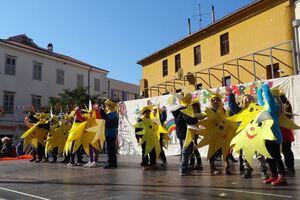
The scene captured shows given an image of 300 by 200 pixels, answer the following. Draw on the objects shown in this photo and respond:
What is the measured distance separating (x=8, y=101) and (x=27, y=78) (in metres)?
3.16

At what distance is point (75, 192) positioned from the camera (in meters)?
5.66

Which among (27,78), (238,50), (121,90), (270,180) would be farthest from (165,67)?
(270,180)

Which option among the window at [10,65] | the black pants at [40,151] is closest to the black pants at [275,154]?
the black pants at [40,151]

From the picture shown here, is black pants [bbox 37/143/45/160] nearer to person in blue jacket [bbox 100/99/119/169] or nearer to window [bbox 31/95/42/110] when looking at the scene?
person in blue jacket [bbox 100/99/119/169]

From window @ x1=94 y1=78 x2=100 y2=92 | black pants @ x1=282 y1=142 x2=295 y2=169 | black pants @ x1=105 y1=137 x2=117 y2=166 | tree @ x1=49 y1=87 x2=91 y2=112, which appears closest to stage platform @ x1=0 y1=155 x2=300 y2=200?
black pants @ x1=282 y1=142 x2=295 y2=169

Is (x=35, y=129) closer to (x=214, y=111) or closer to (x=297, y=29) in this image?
(x=214, y=111)

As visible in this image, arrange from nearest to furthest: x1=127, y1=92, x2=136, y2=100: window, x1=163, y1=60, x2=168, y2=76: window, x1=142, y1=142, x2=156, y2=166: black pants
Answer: x1=142, y1=142, x2=156, y2=166: black pants → x1=163, y1=60, x2=168, y2=76: window → x1=127, y1=92, x2=136, y2=100: window

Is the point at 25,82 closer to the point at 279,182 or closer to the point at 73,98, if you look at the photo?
the point at 73,98

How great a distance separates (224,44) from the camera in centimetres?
2114

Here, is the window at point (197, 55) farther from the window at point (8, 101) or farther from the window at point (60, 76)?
the window at point (60, 76)

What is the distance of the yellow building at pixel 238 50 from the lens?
54.7ft

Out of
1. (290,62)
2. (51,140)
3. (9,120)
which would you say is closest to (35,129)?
(51,140)

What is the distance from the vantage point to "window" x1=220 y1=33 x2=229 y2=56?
20.9 metres

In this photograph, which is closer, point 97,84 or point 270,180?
point 270,180
